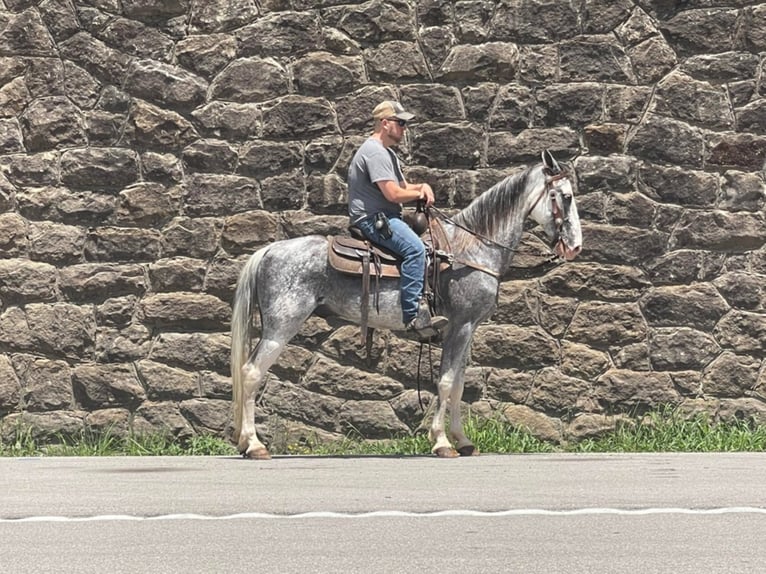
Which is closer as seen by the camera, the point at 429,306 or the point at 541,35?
the point at 429,306

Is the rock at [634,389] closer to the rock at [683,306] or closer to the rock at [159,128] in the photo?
the rock at [683,306]

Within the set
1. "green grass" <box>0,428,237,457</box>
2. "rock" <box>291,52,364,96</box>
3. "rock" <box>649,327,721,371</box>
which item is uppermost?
"rock" <box>291,52,364,96</box>

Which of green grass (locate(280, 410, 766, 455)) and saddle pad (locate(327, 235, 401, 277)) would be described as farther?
green grass (locate(280, 410, 766, 455))

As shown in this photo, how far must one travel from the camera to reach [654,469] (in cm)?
916

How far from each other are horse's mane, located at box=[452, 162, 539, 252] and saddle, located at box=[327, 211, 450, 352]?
0.21 m

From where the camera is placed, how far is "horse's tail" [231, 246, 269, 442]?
10180mm

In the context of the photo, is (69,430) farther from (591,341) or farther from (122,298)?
(591,341)

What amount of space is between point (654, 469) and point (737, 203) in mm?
3162

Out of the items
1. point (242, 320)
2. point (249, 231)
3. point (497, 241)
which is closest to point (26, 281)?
point (249, 231)

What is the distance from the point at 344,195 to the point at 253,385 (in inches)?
82.7

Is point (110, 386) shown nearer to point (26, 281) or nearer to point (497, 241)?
point (26, 281)

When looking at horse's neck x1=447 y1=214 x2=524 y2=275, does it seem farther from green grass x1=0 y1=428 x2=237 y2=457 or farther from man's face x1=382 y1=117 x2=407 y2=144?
green grass x1=0 y1=428 x2=237 y2=457

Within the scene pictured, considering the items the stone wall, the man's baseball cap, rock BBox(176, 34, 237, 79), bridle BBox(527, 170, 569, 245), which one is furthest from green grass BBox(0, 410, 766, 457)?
rock BBox(176, 34, 237, 79)

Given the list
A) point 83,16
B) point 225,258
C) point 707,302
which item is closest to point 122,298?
→ point 225,258
